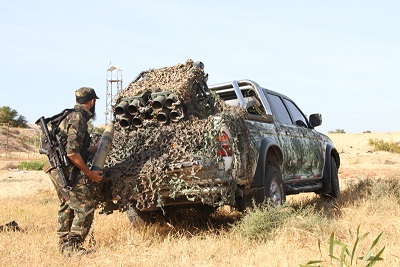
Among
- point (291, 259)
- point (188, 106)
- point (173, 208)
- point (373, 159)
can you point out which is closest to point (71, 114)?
point (188, 106)

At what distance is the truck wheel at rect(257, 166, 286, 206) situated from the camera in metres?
6.42

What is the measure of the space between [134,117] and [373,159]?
24.4m

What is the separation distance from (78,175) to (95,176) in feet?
0.81

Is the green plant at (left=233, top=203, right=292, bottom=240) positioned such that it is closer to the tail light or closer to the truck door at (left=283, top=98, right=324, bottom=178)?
the tail light

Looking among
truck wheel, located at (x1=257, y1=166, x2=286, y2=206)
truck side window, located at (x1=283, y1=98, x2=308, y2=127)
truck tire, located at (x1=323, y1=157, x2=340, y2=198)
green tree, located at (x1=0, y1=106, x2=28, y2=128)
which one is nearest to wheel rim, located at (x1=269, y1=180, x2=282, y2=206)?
truck wheel, located at (x1=257, y1=166, x2=286, y2=206)

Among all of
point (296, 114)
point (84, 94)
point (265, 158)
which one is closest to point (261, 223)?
point (265, 158)

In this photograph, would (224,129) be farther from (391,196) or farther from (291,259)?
(391,196)

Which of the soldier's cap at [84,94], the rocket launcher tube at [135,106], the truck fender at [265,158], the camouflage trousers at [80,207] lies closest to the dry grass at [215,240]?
the camouflage trousers at [80,207]

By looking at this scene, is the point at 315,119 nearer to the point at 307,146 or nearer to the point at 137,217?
the point at 307,146

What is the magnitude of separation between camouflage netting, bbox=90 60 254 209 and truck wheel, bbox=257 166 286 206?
24.0 inches

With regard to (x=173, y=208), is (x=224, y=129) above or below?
above

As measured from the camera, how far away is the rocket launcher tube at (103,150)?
5586 mm

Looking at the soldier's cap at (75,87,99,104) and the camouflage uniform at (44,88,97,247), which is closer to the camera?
the camouflage uniform at (44,88,97,247)

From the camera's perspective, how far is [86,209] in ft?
18.5
